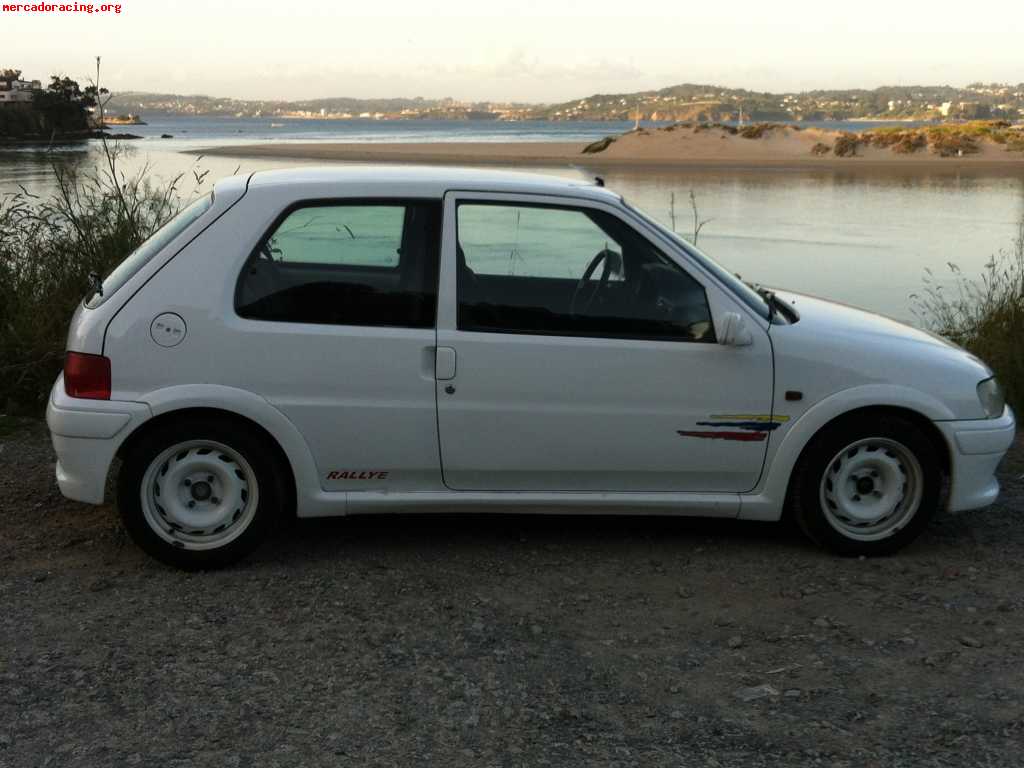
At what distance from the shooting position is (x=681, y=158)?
4538 cm

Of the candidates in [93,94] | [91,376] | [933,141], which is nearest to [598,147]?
[933,141]

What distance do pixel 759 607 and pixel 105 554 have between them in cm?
302

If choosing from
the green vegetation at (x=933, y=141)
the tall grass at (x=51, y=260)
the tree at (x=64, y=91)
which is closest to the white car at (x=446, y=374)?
the tall grass at (x=51, y=260)

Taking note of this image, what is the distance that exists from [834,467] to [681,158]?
41.1 m

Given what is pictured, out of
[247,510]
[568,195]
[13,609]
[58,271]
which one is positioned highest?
[568,195]

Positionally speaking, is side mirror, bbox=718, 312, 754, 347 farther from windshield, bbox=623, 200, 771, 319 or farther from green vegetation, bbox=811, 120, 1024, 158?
green vegetation, bbox=811, 120, 1024, 158

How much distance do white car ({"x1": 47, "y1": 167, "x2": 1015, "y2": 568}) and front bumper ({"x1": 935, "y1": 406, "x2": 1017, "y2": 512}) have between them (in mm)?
31

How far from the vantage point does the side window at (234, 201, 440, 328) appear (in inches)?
207

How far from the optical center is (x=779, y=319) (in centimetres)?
553

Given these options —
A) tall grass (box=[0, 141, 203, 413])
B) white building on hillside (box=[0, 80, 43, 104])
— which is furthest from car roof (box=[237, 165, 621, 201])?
white building on hillside (box=[0, 80, 43, 104])

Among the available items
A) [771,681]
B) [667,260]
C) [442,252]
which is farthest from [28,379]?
Result: [771,681]

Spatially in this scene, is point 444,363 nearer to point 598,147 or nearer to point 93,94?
point 93,94

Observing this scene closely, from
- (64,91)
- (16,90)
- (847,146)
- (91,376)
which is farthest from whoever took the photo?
(847,146)

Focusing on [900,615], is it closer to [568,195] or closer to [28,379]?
[568,195]
